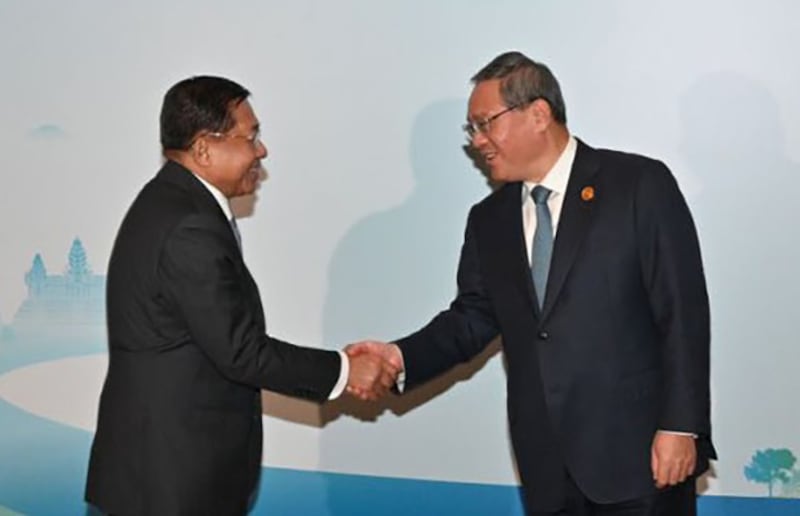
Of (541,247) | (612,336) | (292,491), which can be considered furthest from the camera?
(292,491)

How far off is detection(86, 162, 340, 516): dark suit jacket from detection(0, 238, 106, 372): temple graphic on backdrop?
1.13 metres

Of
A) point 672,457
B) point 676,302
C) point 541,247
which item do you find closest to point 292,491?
point 541,247

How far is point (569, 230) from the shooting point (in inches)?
97.2

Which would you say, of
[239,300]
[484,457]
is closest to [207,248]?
[239,300]

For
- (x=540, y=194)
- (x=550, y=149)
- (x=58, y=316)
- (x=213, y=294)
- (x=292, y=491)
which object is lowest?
(x=292, y=491)

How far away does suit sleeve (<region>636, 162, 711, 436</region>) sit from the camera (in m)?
2.33

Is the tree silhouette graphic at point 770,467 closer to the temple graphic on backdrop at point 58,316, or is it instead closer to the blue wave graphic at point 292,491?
the blue wave graphic at point 292,491

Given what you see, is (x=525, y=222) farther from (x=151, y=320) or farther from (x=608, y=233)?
(x=151, y=320)

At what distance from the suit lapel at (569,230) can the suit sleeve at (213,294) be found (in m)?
0.66

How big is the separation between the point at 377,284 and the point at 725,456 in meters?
1.11

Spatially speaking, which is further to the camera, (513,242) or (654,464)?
(513,242)

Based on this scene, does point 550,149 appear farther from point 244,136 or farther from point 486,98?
point 244,136

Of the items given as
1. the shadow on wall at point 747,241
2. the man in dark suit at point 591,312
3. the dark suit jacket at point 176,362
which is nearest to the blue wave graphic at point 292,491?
the shadow on wall at point 747,241

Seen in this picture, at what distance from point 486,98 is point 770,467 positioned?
1.36 metres
